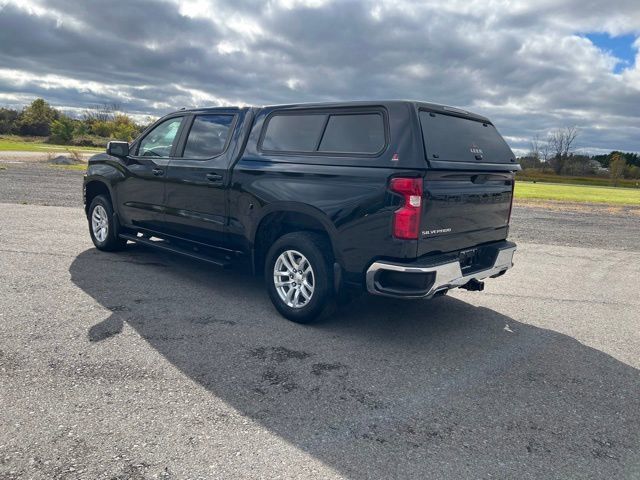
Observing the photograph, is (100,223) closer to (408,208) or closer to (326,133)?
(326,133)

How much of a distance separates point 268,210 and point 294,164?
0.52 meters

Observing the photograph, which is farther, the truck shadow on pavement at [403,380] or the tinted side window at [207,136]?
the tinted side window at [207,136]

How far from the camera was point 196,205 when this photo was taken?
572 centimetres

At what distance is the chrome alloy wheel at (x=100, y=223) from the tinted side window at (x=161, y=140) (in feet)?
4.08

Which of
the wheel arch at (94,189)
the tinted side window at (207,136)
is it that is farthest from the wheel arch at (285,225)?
the wheel arch at (94,189)

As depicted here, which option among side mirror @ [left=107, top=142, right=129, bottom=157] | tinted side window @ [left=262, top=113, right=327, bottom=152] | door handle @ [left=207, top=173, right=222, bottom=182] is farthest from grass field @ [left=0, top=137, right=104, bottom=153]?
tinted side window @ [left=262, top=113, right=327, bottom=152]

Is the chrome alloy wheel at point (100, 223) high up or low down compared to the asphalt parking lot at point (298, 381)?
up

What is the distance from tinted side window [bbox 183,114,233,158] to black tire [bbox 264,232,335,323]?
145 centimetres

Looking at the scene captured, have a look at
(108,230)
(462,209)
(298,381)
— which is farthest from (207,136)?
(298,381)

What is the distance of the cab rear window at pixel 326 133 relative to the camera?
169 inches

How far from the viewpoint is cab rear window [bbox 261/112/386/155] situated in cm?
430

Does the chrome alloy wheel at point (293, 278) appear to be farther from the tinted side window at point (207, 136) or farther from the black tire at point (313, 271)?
the tinted side window at point (207, 136)

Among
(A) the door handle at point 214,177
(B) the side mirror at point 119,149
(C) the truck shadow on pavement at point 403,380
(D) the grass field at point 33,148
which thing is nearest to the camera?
(C) the truck shadow on pavement at point 403,380

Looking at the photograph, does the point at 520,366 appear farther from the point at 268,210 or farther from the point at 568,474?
the point at 268,210
